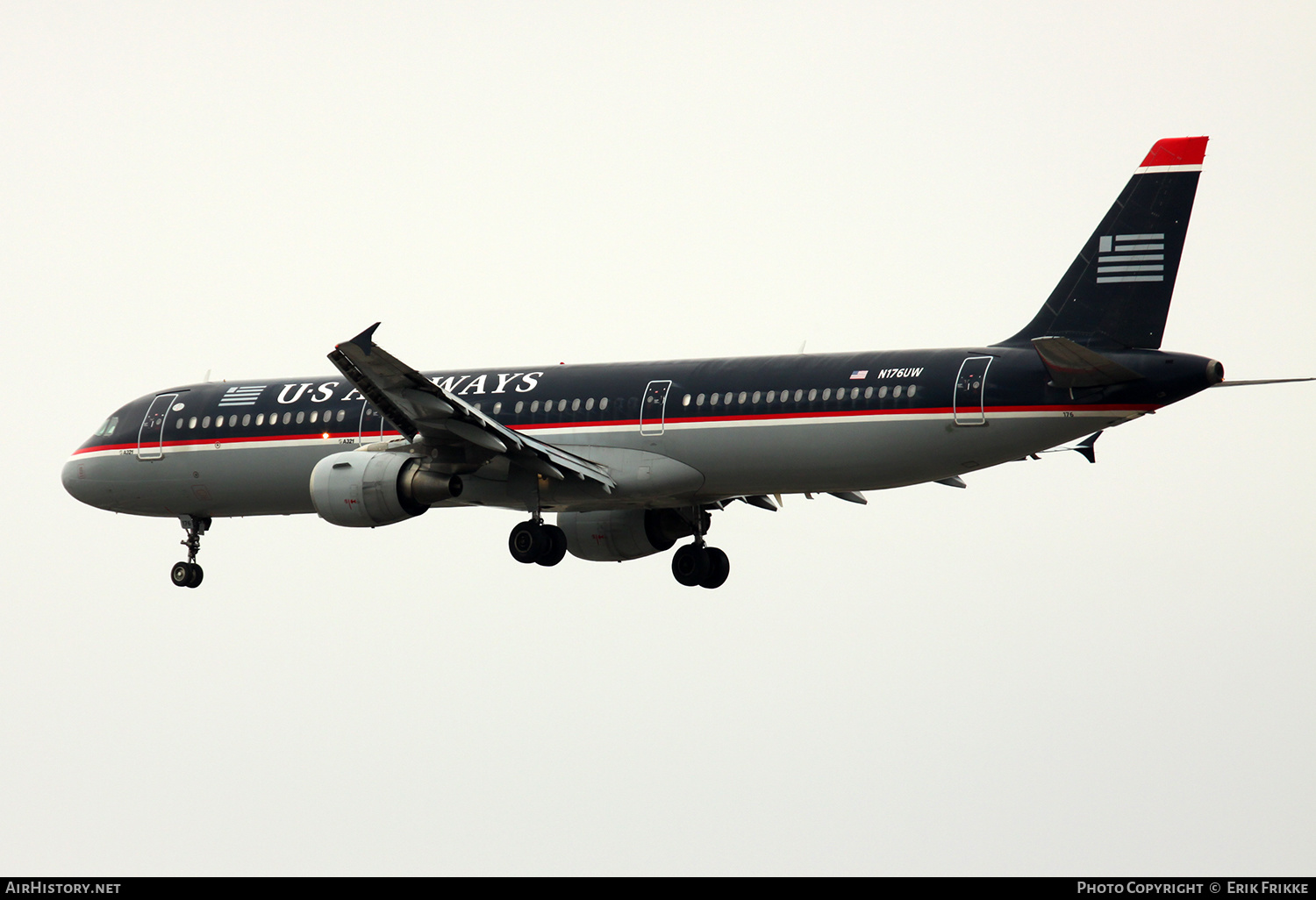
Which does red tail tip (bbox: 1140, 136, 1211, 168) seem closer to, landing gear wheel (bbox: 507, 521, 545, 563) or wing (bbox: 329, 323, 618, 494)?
wing (bbox: 329, 323, 618, 494)

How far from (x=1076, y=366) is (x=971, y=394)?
1976 millimetres

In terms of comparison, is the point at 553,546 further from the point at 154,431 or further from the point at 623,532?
the point at 154,431

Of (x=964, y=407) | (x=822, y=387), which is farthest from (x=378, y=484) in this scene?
(x=964, y=407)

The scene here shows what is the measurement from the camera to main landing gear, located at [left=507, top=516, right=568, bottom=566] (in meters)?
34.3

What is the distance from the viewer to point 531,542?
113 feet

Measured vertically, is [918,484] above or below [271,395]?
below

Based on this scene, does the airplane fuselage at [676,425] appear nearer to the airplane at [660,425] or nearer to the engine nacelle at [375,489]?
the airplane at [660,425]

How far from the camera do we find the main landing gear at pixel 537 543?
113 feet

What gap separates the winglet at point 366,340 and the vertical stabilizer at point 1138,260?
11.6 metres

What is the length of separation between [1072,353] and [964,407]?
→ 2235 millimetres

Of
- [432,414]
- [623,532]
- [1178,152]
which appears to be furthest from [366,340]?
[1178,152]

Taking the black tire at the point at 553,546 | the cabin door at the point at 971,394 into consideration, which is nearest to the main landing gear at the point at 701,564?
the black tire at the point at 553,546

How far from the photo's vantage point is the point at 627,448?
33.8 metres

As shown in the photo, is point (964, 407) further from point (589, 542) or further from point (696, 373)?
point (589, 542)
